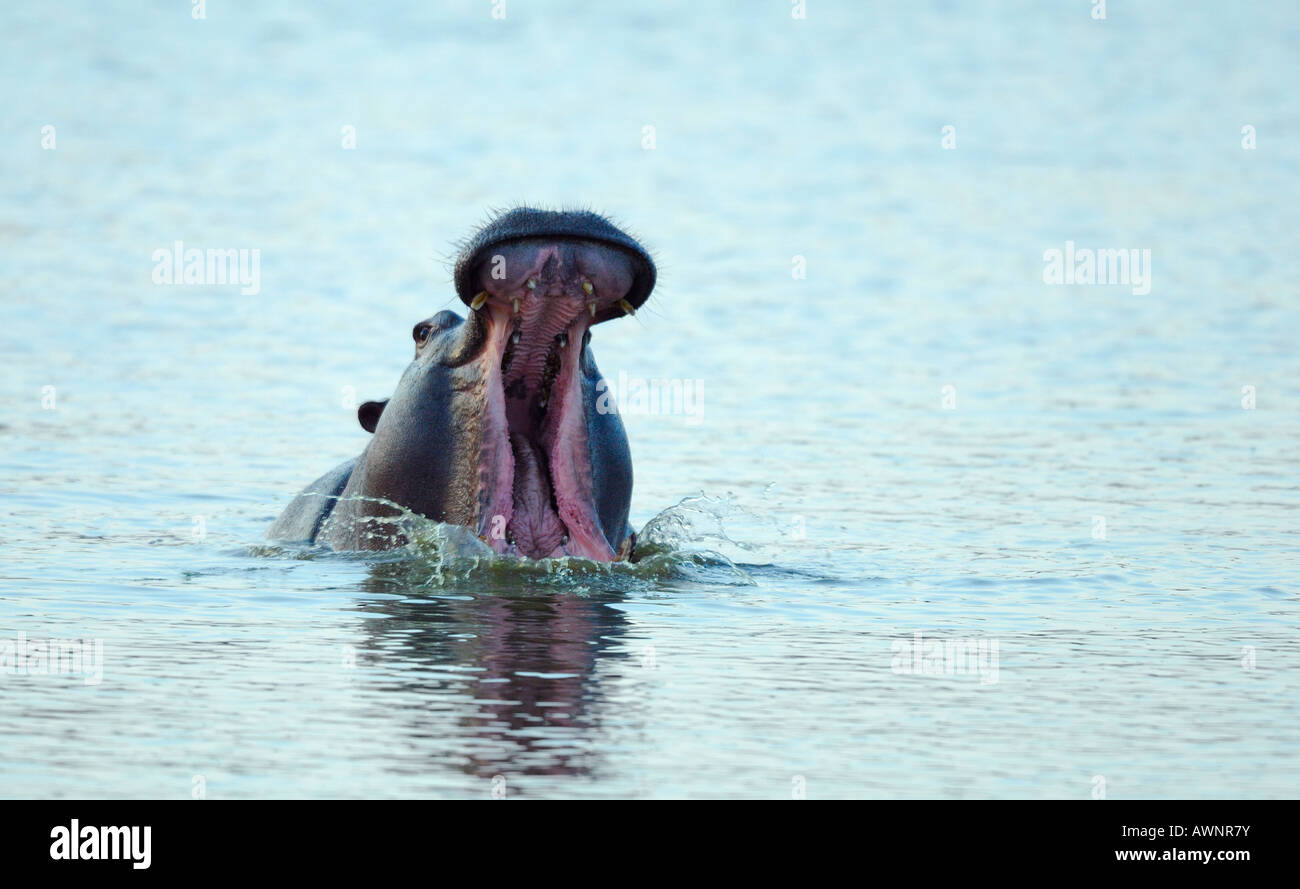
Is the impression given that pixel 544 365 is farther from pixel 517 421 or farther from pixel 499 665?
pixel 499 665

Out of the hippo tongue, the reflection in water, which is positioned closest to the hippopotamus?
the hippo tongue

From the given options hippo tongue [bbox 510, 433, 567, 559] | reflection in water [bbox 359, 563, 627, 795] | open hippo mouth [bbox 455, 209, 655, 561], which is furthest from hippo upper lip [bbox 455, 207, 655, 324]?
reflection in water [bbox 359, 563, 627, 795]

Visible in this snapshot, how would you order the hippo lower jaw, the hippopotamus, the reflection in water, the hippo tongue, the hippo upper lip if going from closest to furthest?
1. the reflection in water
2. the hippo upper lip
3. the hippopotamus
4. the hippo lower jaw
5. the hippo tongue

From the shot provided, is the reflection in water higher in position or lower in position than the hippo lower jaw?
lower

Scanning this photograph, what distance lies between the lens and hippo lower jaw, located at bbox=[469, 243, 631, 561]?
773 cm

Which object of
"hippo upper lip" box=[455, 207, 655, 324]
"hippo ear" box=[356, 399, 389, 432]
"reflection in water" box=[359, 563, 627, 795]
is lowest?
"reflection in water" box=[359, 563, 627, 795]

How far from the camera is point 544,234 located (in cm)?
746

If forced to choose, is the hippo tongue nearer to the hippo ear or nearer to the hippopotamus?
the hippopotamus

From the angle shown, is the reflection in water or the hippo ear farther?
the hippo ear

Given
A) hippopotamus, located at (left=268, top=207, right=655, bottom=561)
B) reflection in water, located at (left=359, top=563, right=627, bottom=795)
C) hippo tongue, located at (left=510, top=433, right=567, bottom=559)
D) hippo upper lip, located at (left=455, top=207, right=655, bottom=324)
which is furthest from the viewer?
hippo tongue, located at (left=510, top=433, right=567, bottom=559)

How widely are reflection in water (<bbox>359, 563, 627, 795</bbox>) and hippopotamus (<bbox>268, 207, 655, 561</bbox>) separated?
0.89ft

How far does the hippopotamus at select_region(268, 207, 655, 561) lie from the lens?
762cm

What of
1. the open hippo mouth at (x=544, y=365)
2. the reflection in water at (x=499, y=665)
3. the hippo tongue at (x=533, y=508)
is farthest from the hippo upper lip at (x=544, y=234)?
the reflection in water at (x=499, y=665)
